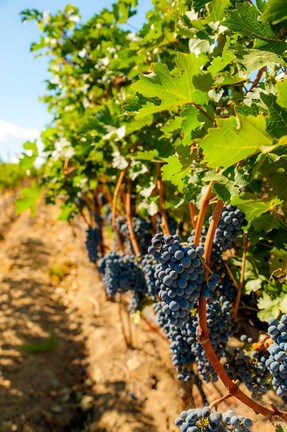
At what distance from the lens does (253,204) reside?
4.75 ft

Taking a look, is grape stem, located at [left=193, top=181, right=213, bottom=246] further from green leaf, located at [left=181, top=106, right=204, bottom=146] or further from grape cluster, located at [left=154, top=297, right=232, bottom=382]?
grape cluster, located at [left=154, top=297, right=232, bottom=382]

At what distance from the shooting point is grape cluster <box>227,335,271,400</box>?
157 centimetres

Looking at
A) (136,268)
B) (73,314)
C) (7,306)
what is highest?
(7,306)

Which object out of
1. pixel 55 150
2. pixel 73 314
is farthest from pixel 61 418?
pixel 55 150

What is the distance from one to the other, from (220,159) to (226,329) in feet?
3.56

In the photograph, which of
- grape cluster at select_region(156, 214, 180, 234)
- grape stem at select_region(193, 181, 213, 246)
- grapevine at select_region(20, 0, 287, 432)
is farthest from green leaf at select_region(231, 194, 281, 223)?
grape cluster at select_region(156, 214, 180, 234)

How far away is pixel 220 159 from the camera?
894 millimetres

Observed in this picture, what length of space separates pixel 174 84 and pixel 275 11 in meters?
0.35

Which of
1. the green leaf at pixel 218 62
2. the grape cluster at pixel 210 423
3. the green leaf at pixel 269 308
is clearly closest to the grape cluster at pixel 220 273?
the green leaf at pixel 269 308

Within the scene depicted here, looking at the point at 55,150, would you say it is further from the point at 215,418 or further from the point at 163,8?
the point at 215,418

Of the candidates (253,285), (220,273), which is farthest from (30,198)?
(253,285)

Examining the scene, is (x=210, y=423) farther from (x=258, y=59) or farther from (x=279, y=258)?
(x=258, y=59)

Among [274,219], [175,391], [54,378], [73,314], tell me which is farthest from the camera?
[73,314]

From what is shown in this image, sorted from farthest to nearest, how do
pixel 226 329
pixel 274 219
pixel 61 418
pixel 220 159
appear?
1. pixel 61 418
2. pixel 226 329
3. pixel 274 219
4. pixel 220 159
